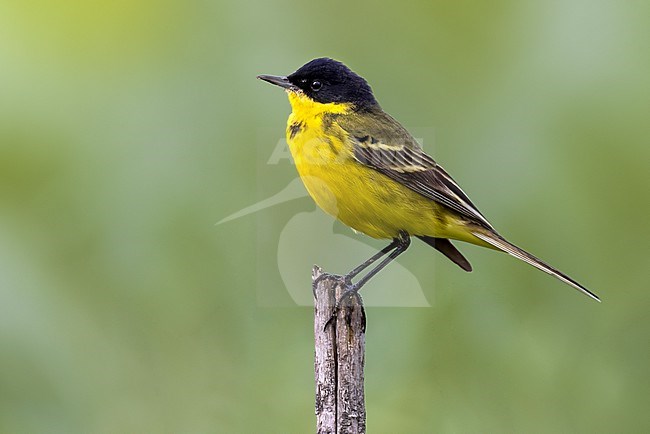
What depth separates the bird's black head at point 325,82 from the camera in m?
4.95

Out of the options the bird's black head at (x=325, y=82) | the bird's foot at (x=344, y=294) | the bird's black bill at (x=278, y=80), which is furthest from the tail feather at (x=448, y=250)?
the bird's black bill at (x=278, y=80)

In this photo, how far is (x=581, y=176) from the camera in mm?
5250

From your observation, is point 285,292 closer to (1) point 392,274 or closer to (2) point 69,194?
(1) point 392,274

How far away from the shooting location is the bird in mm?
4566

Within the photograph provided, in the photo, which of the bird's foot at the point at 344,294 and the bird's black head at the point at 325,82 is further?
the bird's black head at the point at 325,82

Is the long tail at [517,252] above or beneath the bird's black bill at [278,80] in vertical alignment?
beneath

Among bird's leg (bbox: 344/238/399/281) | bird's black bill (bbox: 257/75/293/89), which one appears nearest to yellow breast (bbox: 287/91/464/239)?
bird's leg (bbox: 344/238/399/281)

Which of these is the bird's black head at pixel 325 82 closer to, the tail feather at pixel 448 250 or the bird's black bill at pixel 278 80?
the bird's black bill at pixel 278 80

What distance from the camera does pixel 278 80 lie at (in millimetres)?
4965

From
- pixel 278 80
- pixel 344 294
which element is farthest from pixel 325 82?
pixel 344 294

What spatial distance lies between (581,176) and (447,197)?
99 centimetres

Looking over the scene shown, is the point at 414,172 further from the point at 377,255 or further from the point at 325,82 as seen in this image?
the point at 325,82

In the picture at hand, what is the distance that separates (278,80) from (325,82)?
0.22 meters

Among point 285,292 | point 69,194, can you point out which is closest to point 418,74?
point 285,292
